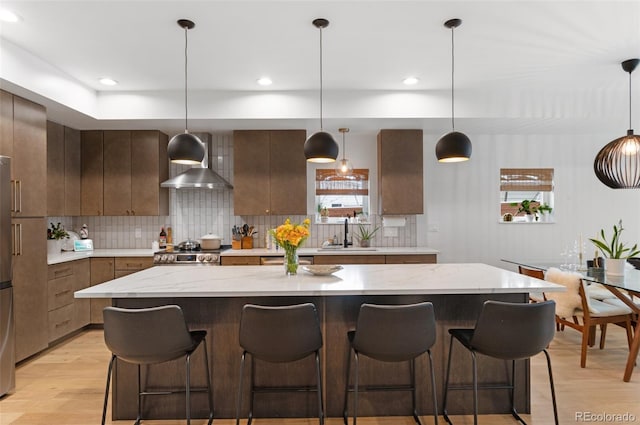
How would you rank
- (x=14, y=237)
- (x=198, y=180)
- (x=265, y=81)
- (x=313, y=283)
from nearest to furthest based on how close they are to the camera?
(x=313, y=283) → (x=14, y=237) → (x=265, y=81) → (x=198, y=180)

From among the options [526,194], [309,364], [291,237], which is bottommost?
[309,364]

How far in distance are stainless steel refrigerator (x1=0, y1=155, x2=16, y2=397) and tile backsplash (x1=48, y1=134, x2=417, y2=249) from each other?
7.33 ft

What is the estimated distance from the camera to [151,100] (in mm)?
4129

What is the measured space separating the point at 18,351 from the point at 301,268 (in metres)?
2.65

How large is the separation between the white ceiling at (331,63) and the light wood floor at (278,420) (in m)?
2.46

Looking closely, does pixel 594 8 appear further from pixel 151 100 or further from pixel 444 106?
pixel 151 100

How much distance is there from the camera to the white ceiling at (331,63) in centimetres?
256

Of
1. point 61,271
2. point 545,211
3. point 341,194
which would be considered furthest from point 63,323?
point 545,211

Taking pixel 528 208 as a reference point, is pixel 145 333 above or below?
below

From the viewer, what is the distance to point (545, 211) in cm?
528

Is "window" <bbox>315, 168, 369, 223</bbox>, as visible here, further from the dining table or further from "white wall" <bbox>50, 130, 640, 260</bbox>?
the dining table

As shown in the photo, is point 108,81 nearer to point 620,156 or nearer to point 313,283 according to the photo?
point 313,283

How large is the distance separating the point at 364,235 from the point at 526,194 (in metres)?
2.45

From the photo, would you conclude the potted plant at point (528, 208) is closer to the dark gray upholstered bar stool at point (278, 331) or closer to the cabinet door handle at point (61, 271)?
the dark gray upholstered bar stool at point (278, 331)
